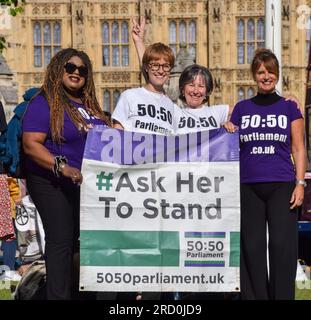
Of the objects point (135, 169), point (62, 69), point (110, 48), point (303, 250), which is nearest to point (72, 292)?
point (135, 169)

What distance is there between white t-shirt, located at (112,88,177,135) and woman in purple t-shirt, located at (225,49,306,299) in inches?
16.2

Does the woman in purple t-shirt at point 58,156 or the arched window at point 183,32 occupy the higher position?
the arched window at point 183,32

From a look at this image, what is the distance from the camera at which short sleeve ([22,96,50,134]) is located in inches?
205

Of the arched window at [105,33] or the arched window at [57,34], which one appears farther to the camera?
the arched window at [57,34]

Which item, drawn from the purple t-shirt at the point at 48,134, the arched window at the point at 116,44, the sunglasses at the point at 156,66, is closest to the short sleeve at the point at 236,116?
the sunglasses at the point at 156,66

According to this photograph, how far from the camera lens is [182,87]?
577cm

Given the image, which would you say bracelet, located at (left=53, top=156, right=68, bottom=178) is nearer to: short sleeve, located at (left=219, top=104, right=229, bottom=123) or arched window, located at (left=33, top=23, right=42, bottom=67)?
short sleeve, located at (left=219, top=104, right=229, bottom=123)

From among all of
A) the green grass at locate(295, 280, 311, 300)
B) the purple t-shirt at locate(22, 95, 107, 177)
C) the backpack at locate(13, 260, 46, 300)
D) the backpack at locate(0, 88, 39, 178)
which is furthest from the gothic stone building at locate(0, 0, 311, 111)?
the purple t-shirt at locate(22, 95, 107, 177)

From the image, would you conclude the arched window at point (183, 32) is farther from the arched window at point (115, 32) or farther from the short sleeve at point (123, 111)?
the short sleeve at point (123, 111)

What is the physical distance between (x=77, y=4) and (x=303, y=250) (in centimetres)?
2683

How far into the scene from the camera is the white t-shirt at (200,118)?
5594 millimetres

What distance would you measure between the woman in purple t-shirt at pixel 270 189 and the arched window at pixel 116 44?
31.3 m

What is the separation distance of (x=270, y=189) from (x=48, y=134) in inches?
47.4
